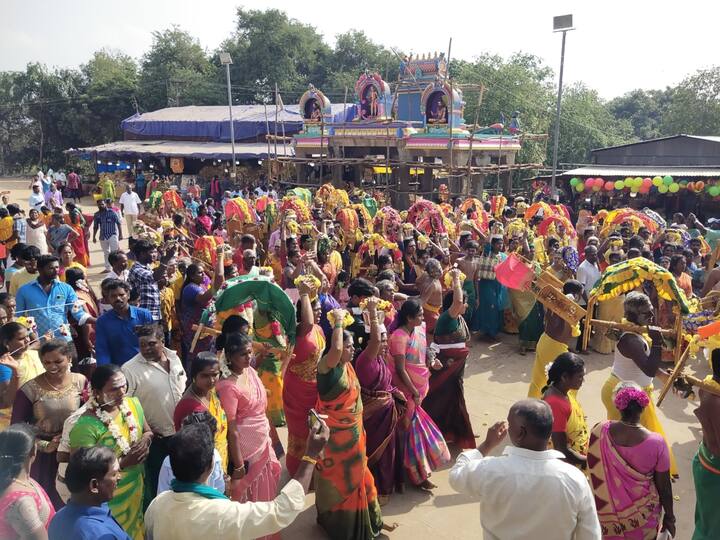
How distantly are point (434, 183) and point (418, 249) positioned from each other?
15865 millimetres

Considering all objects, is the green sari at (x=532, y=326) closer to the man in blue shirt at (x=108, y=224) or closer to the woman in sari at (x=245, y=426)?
the woman in sari at (x=245, y=426)

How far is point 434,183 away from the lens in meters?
23.5

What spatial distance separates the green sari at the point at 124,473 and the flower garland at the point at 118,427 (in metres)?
0.02

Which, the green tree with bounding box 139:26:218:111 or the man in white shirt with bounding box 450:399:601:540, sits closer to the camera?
the man in white shirt with bounding box 450:399:601:540

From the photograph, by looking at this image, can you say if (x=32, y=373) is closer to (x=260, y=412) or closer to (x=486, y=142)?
(x=260, y=412)

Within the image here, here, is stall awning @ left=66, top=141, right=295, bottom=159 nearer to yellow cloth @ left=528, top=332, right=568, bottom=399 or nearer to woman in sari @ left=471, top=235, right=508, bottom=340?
woman in sari @ left=471, top=235, right=508, bottom=340

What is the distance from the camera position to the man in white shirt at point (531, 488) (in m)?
2.37

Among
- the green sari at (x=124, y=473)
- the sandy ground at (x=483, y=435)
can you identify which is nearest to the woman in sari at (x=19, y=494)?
the green sari at (x=124, y=473)

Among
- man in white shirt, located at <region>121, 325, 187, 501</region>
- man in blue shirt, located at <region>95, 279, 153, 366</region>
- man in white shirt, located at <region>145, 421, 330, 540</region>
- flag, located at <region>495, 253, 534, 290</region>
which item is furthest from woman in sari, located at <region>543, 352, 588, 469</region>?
man in blue shirt, located at <region>95, 279, 153, 366</region>

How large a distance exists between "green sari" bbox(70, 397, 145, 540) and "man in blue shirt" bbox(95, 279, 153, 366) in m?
1.16

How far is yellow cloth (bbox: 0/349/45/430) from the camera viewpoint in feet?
12.1

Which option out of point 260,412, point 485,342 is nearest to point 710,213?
point 485,342

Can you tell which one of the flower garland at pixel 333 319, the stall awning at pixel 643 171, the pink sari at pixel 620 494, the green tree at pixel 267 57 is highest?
the green tree at pixel 267 57

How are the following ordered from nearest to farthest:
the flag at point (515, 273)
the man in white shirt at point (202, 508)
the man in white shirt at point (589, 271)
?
the man in white shirt at point (202, 508) → the flag at point (515, 273) → the man in white shirt at point (589, 271)
